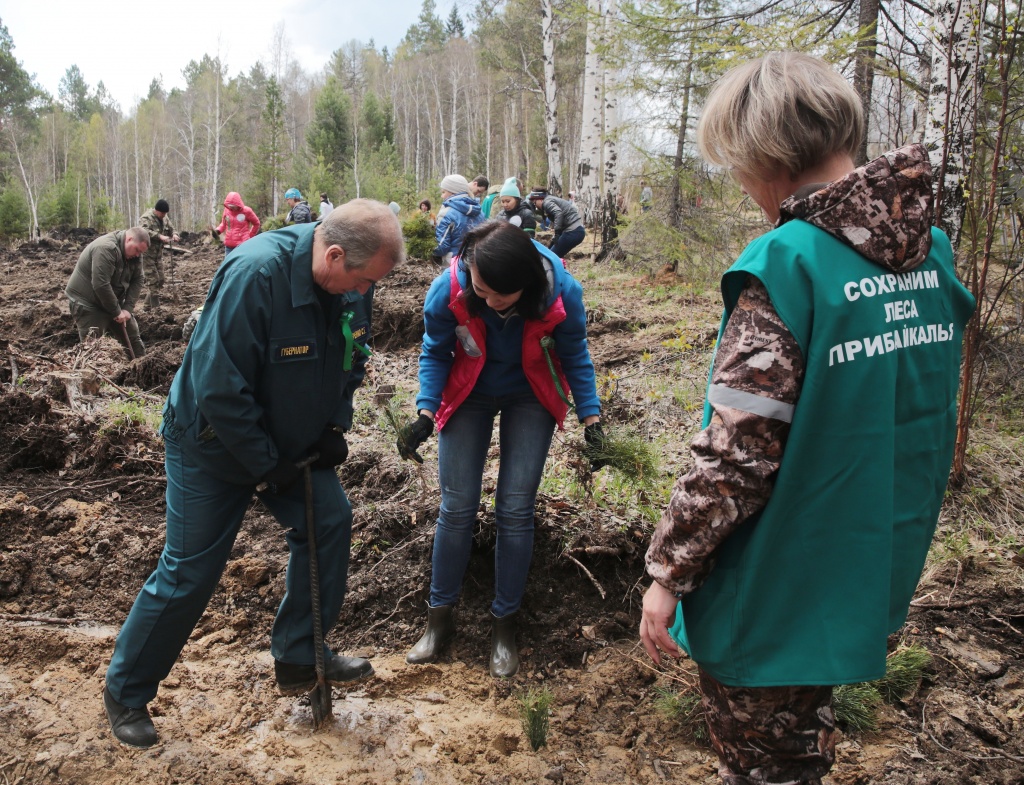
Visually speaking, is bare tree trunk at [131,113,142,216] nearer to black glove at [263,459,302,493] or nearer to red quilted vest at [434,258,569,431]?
red quilted vest at [434,258,569,431]

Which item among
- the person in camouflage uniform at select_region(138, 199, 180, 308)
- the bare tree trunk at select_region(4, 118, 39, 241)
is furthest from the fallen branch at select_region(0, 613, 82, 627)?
the bare tree trunk at select_region(4, 118, 39, 241)

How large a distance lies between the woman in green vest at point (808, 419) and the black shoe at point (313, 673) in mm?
1797

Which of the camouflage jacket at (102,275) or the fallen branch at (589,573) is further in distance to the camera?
the camouflage jacket at (102,275)

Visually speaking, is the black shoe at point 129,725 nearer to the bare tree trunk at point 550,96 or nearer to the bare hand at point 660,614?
the bare hand at point 660,614

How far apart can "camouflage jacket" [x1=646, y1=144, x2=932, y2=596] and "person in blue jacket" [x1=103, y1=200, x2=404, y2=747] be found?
145 cm

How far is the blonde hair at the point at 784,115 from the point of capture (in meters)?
1.38

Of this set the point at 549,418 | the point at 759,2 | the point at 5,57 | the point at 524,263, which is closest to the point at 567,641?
the point at 549,418

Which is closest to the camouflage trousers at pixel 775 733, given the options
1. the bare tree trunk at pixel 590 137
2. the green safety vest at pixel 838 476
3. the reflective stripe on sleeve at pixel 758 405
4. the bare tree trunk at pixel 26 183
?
the green safety vest at pixel 838 476

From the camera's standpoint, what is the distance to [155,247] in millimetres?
11805

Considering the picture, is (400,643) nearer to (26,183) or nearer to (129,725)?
(129,725)

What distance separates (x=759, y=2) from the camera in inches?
339

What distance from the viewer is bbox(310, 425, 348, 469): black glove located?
2734 millimetres

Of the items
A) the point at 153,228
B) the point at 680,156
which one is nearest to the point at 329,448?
the point at 680,156

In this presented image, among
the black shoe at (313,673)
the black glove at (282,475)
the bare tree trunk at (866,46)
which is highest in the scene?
the bare tree trunk at (866,46)
